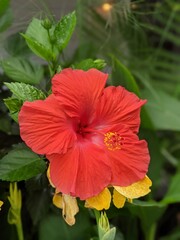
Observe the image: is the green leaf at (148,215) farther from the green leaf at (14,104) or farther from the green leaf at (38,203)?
the green leaf at (14,104)

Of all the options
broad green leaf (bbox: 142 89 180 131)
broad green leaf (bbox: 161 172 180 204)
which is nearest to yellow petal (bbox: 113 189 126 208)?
broad green leaf (bbox: 161 172 180 204)

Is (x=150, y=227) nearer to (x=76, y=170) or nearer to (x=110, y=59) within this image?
(x=110, y=59)

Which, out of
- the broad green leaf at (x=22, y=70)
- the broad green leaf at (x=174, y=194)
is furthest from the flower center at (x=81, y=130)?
the broad green leaf at (x=174, y=194)

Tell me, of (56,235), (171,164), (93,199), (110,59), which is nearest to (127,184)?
(93,199)

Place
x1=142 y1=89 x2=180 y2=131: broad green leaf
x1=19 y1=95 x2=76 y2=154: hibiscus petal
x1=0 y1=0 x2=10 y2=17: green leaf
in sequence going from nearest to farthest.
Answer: x1=19 y1=95 x2=76 y2=154: hibiscus petal < x1=0 y1=0 x2=10 y2=17: green leaf < x1=142 y1=89 x2=180 y2=131: broad green leaf

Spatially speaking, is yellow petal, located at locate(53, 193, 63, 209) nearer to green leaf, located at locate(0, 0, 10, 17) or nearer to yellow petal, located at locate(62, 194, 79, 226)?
yellow petal, located at locate(62, 194, 79, 226)

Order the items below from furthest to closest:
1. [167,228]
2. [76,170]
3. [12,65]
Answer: [167,228] → [12,65] → [76,170]

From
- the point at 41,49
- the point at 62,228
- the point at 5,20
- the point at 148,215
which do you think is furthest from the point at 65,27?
the point at 148,215
